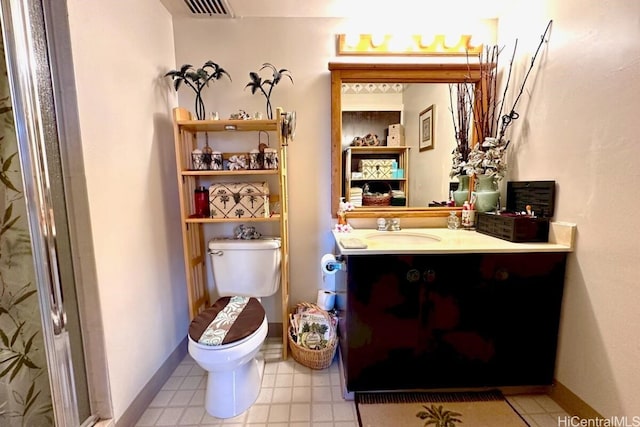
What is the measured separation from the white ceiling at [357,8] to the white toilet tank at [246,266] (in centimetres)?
144

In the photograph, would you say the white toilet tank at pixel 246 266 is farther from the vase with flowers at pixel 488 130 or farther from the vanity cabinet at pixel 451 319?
the vase with flowers at pixel 488 130

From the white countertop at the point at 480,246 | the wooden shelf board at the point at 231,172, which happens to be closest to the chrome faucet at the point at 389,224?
the white countertop at the point at 480,246

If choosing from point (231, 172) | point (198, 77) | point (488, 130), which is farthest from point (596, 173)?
point (198, 77)

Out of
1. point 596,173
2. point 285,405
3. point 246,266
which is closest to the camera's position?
point 596,173

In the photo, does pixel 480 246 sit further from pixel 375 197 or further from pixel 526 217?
pixel 375 197

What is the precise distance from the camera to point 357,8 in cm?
175

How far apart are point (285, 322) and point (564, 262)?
1.54 meters

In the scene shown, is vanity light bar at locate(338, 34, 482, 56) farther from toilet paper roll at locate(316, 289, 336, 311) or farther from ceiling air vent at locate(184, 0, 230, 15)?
toilet paper roll at locate(316, 289, 336, 311)

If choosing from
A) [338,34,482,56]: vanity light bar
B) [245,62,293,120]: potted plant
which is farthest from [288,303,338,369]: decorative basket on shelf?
[338,34,482,56]: vanity light bar

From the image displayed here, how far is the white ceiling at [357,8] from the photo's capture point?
5.56 ft

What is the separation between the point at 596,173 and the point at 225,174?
6.00ft

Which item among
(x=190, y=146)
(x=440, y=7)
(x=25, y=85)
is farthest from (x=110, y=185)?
(x=440, y=7)

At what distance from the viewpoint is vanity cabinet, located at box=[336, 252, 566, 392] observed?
134 centimetres

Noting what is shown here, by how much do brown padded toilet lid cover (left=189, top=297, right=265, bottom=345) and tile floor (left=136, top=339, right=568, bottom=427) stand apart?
0.41 metres
